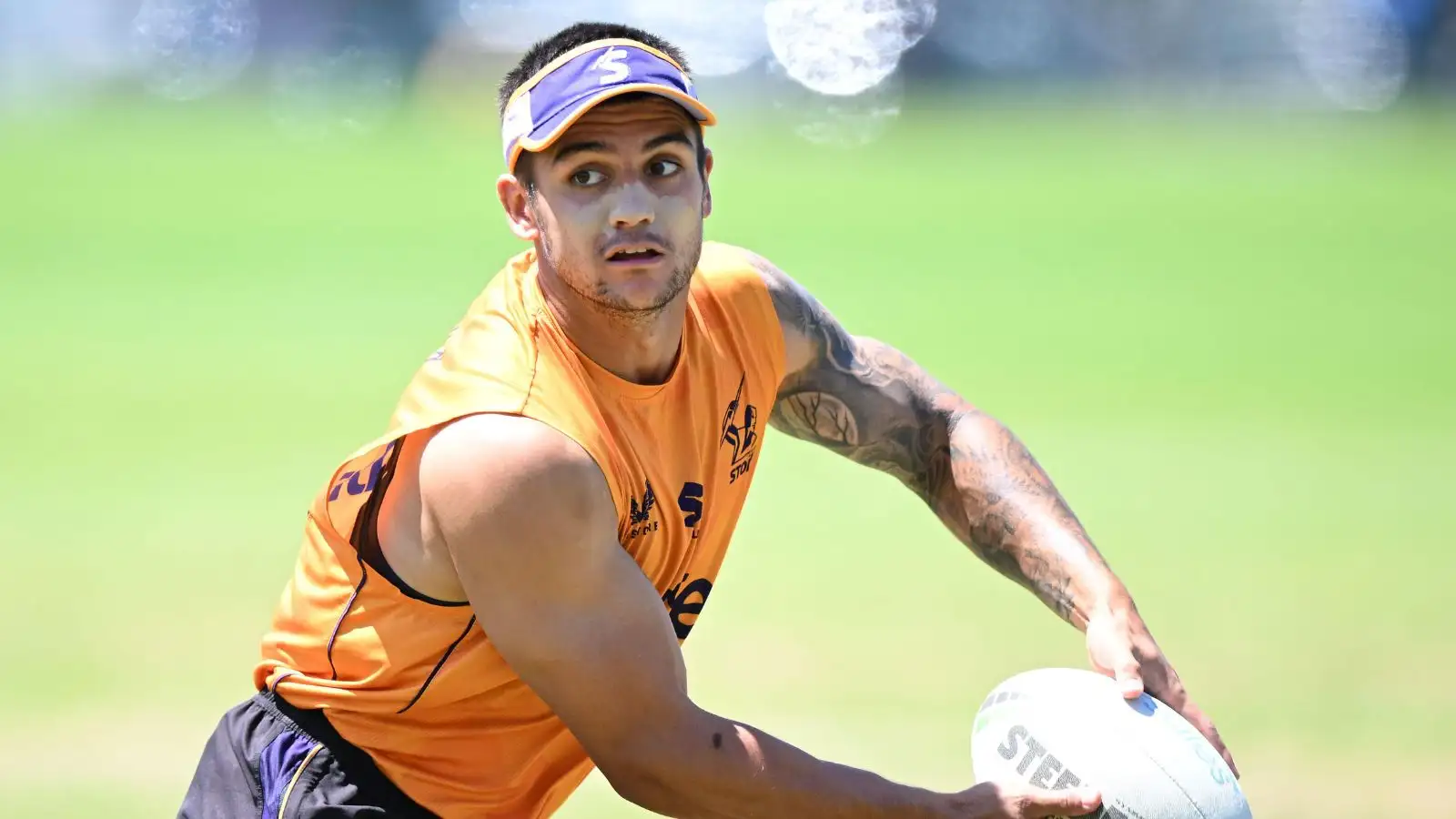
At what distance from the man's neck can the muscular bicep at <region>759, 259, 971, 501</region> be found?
76 cm

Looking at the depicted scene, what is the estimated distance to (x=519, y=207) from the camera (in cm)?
398

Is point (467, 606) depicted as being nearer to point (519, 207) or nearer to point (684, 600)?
point (684, 600)

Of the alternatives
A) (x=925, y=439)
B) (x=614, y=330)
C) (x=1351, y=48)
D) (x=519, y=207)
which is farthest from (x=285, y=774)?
(x=1351, y=48)

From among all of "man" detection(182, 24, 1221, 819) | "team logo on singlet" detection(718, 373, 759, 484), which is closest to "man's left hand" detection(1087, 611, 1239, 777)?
"man" detection(182, 24, 1221, 819)

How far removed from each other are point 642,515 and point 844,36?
72.7ft

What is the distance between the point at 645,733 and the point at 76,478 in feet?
27.3

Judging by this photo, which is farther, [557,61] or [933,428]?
[933,428]

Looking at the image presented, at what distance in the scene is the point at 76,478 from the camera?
10.9 meters

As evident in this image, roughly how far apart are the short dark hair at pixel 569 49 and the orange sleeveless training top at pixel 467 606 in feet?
1.30

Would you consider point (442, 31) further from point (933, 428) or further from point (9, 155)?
point (933, 428)

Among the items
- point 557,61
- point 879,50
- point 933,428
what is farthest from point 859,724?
point 879,50

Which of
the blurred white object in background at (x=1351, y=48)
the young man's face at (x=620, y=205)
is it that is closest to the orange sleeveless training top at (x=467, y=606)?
the young man's face at (x=620, y=205)

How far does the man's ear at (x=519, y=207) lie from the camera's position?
392cm

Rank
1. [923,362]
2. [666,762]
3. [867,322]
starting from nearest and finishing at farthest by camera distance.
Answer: [666,762] < [923,362] < [867,322]
